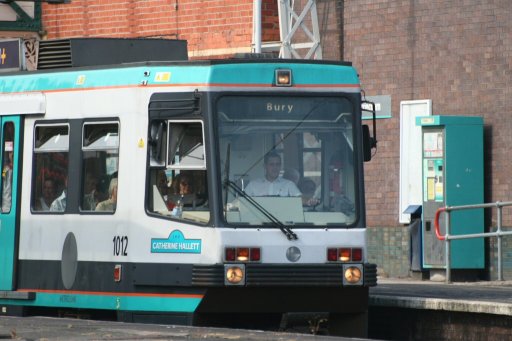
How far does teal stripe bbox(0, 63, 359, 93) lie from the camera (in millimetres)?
14711

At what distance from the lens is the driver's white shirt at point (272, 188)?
48.0 ft

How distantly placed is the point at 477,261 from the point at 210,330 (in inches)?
401

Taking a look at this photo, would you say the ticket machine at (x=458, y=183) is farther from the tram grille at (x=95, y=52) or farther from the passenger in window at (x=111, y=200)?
the passenger in window at (x=111, y=200)

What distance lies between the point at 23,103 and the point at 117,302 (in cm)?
258

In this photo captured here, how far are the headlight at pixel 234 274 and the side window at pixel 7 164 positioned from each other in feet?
10.2

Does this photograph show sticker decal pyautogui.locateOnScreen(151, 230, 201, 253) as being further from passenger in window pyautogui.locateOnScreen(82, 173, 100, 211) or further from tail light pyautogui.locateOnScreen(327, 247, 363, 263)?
tail light pyautogui.locateOnScreen(327, 247, 363, 263)

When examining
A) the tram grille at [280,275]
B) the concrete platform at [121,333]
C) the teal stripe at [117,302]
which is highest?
the tram grille at [280,275]

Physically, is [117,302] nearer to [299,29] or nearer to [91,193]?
[91,193]

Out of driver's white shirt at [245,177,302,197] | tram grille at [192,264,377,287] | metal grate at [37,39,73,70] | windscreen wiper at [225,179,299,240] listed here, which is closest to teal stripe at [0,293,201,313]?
tram grille at [192,264,377,287]

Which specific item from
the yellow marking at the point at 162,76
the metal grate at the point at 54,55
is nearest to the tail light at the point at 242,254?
the yellow marking at the point at 162,76

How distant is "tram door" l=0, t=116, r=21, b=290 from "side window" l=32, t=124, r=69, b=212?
0.88 feet

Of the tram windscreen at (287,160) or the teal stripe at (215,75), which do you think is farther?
the teal stripe at (215,75)

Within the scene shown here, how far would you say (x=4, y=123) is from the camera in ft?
54.4

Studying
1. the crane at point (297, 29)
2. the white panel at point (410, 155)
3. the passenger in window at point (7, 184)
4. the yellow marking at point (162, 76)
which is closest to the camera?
the yellow marking at point (162, 76)
